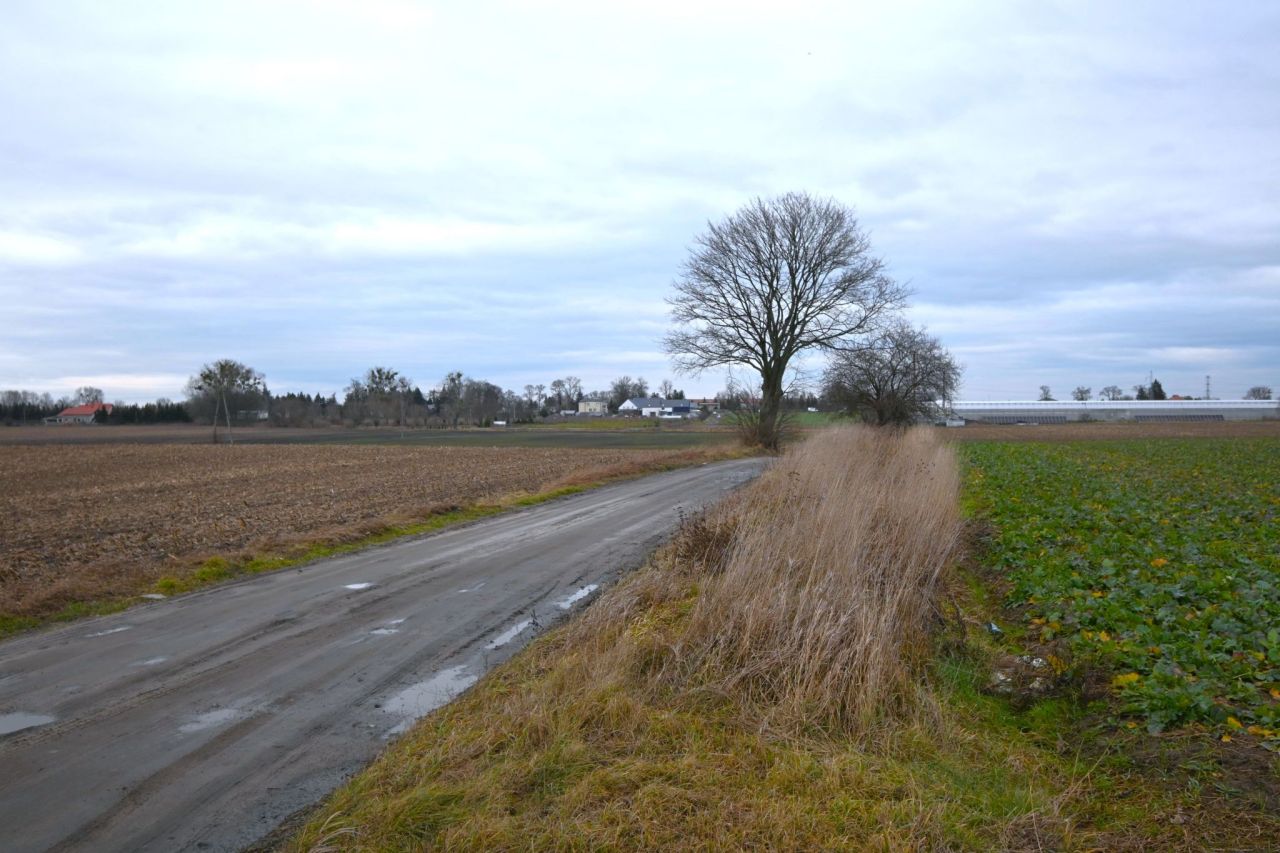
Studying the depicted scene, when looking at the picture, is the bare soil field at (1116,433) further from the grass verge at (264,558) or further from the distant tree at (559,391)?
Answer: the distant tree at (559,391)

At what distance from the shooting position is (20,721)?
6207mm

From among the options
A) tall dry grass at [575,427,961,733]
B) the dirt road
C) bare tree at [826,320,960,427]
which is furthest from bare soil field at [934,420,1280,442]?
the dirt road

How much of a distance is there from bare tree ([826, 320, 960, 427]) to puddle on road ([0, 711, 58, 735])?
1689 inches

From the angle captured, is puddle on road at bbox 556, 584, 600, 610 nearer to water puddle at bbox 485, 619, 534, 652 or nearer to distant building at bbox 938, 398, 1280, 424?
water puddle at bbox 485, 619, 534, 652

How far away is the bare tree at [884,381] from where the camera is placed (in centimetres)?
4703

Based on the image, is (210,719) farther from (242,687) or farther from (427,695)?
(427,695)

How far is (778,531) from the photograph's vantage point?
891 centimetres

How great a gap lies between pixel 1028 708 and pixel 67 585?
36.8ft

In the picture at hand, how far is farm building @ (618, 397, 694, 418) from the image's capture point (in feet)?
511

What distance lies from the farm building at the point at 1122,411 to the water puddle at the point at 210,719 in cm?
12102

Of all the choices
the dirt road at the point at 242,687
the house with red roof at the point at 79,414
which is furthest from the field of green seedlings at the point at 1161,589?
the house with red roof at the point at 79,414

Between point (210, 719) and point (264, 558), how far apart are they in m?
7.91

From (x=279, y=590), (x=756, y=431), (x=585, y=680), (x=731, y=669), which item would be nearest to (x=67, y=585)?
(x=279, y=590)

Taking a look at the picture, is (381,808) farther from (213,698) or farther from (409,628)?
(409,628)
